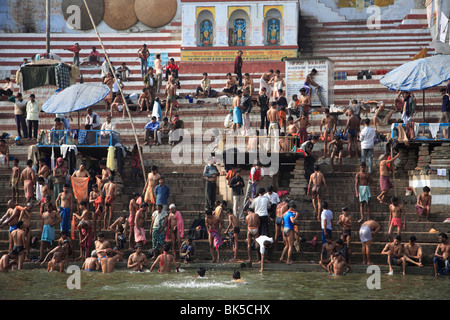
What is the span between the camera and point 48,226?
14.8 metres

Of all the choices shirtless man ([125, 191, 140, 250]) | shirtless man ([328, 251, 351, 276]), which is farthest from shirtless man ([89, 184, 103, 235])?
shirtless man ([328, 251, 351, 276])

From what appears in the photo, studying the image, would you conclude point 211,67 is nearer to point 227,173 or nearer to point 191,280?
point 227,173

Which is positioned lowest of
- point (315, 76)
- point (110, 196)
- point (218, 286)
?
point (218, 286)

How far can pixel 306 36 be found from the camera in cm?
2773

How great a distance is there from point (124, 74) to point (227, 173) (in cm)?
959

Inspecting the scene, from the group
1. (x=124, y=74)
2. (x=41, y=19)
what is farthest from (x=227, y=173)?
(x=41, y=19)

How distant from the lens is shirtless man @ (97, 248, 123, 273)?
1392 cm

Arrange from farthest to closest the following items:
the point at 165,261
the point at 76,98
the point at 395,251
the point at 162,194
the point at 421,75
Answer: the point at 76,98 → the point at 421,75 → the point at 162,194 → the point at 165,261 → the point at 395,251

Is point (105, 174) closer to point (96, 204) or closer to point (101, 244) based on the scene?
point (96, 204)

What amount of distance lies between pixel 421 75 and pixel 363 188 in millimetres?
3344

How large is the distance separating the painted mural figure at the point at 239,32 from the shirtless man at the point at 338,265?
14758mm

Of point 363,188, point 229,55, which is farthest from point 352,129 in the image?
point 229,55

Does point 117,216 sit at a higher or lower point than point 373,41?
lower

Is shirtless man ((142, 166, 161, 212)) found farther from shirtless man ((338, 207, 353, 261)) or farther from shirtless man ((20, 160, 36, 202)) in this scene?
shirtless man ((338, 207, 353, 261))
